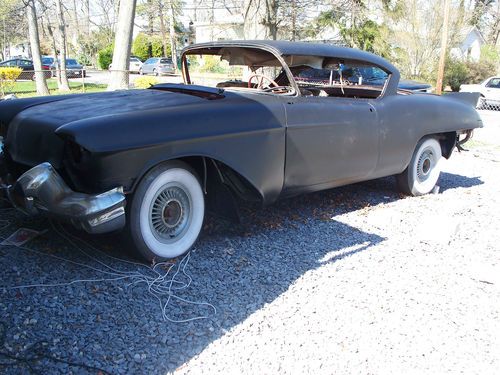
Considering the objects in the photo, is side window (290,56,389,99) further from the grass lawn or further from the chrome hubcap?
the grass lawn

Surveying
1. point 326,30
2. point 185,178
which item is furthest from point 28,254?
point 326,30

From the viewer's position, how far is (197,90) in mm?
4188

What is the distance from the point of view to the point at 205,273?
349 centimetres

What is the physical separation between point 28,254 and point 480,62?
1130 inches

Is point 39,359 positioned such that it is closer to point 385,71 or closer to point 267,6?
point 385,71

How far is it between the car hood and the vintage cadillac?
12mm

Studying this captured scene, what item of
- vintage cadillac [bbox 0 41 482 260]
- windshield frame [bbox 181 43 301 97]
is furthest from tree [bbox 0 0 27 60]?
vintage cadillac [bbox 0 41 482 260]

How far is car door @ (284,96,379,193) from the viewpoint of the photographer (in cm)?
420

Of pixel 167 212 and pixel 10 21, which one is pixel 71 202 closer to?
pixel 167 212

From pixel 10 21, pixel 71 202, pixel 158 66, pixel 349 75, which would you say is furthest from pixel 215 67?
pixel 10 21

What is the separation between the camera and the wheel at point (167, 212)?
3359 mm

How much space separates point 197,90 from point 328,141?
1.22 metres

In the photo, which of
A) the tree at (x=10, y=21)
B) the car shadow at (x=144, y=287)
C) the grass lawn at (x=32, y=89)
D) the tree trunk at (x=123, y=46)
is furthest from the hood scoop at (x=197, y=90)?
the tree at (x=10, y=21)

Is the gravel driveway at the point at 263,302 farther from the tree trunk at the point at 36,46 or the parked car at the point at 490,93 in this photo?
the parked car at the point at 490,93
